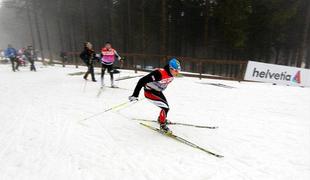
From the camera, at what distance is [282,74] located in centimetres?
1333

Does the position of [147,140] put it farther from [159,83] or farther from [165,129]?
[159,83]

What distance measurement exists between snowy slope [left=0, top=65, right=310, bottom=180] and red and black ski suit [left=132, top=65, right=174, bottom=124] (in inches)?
33.3

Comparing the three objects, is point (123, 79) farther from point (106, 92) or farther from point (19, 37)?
point (19, 37)

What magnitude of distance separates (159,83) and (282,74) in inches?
415

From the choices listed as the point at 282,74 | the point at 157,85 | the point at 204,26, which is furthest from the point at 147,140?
the point at 204,26

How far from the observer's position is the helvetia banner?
13211mm

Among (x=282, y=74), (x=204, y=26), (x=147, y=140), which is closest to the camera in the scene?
(x=147, y=140)

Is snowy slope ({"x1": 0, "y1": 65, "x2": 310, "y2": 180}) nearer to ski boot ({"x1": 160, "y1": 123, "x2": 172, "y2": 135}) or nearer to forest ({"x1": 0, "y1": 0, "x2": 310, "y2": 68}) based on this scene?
ski boot ({"x1": 160, "y1": 123, "x2": 172, "y2": 135})

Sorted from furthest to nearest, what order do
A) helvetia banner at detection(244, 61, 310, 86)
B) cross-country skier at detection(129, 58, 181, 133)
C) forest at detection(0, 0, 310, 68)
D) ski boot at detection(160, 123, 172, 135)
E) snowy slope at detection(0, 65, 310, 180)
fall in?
1. forest at detection(0, 0, 310, 68)
2. helvetia banner at detection(244, 61, 310, 86)
3. ski boot at detection(160, 123, 172, 135)
4. cross-country skier at detection(129, 58, 181, 133)
5. snowy slope at detection(0, 65, 310, 180)

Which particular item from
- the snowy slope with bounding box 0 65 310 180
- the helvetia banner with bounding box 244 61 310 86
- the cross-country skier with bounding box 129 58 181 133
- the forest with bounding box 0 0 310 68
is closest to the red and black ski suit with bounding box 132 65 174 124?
the cross-country skier with bounding box 129 58 181 133

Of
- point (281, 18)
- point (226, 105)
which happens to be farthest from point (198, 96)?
point (281, 18)

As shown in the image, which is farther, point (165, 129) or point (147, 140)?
point (165, 129)

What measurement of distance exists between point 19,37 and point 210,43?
6565 centimetres

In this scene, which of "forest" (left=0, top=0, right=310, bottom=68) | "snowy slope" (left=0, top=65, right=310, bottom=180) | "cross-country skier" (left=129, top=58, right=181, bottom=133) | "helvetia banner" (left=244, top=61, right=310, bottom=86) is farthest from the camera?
"forest" (left=0, top=0, right=310, bottom=68)
